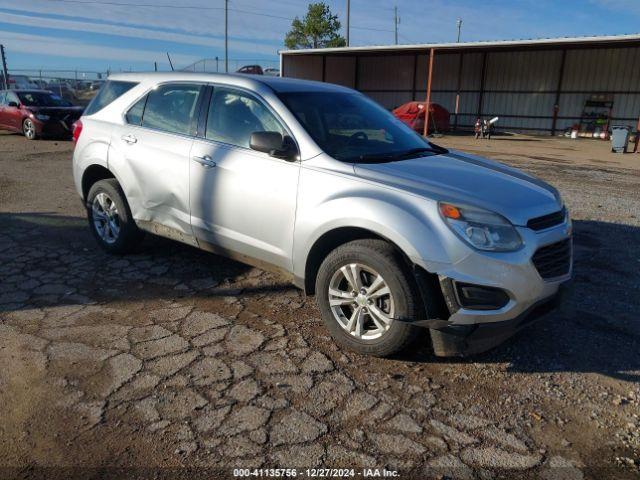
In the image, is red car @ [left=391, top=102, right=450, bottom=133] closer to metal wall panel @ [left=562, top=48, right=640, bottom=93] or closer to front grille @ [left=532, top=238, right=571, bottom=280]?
metal wall panel @ [left=562, top=48, right=640, bottom=93]

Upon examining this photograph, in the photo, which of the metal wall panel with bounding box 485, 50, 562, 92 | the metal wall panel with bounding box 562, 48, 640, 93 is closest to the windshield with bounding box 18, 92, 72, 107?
the metal wall panel with bounding box 485, 50, 562, 92

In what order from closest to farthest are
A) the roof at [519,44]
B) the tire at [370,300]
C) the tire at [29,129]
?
the tire at [370,300] < the tire at [29,129] < the roof at [519,44]

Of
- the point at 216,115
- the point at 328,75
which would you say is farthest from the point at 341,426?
the point at 328,75

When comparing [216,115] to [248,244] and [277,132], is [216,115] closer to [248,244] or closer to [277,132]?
[277,132]

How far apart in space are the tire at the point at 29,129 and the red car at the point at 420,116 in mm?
13332

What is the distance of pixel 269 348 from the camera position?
11.7ft

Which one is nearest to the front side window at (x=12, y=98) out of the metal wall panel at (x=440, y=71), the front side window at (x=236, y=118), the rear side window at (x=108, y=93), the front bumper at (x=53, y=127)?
the front bumper at (x=53, y=127)

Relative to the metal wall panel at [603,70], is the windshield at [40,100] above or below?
below

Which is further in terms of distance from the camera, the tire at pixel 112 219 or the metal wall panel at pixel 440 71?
the metal wall panel at pixel 440 71

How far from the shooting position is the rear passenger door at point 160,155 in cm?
445

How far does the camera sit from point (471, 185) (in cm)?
342

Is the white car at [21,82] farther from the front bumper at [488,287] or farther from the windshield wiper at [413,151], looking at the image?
the front bumper at [488,287]

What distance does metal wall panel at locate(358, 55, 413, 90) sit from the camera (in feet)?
100

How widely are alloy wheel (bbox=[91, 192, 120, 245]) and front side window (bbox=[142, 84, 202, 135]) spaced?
918 millimetres
